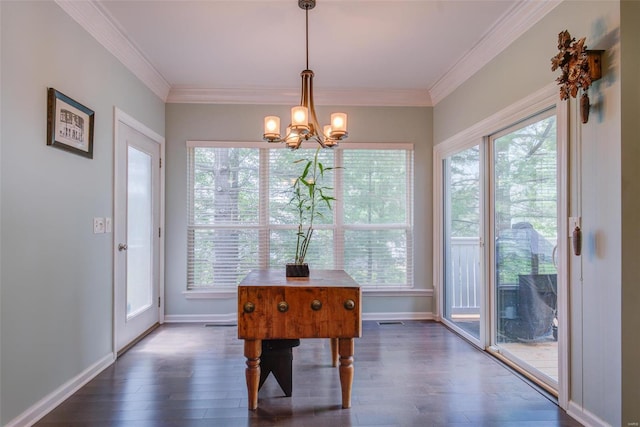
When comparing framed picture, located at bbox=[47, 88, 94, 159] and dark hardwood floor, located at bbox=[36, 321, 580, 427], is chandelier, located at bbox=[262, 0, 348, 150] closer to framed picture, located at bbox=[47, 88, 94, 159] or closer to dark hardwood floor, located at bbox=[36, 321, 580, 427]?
framed picture, located at bbox=[47, 88, 94, 159]

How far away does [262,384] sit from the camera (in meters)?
2.40

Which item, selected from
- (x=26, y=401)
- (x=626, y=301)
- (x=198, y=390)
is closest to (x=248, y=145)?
(x=198, y=390)

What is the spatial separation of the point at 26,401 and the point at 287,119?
3171 millimetres

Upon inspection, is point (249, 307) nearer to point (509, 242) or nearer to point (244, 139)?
point (509, 242)

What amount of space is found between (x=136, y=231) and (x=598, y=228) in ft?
11.5

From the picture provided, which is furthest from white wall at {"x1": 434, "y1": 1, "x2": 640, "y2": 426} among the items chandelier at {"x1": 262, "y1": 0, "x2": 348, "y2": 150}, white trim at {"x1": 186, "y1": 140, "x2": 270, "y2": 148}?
white trim at {"x1": 186, "y1": 140, "x2": 270, "y2": 148}

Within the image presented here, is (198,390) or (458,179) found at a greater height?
(458,179)

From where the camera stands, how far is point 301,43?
9.70ft

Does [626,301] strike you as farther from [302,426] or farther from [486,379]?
[302,426]

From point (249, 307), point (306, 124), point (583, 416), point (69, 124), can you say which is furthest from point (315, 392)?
point (69, 124)

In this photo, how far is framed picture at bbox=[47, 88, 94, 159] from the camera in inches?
83.5

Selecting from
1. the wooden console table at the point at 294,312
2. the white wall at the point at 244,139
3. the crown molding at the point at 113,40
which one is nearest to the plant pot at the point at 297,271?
the wooden console table at the point at 294,312

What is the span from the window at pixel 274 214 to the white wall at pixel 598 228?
6.92 ft

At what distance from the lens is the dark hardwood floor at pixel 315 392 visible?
6.74 feet
